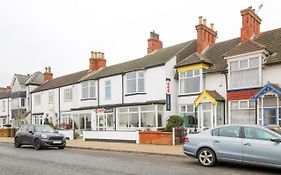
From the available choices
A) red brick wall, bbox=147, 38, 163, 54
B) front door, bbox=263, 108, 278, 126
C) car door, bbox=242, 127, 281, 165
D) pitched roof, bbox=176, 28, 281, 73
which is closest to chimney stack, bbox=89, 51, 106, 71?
red brick wall, bbox=147, 38, 163, 54

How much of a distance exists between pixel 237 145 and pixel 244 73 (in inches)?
437

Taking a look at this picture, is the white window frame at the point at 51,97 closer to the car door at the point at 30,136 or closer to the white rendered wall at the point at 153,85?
the white rendered wall at the point at 153,85

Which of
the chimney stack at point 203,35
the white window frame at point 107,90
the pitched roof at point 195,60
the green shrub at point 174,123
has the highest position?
the chimney stack at point 203,35

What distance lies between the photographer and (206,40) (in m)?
27.8

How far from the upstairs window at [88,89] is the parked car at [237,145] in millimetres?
22405

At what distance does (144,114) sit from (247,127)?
16.3 metres

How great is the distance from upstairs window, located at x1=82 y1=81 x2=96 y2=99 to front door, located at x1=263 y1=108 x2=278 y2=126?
59.9ft

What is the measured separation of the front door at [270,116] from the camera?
64.5ft

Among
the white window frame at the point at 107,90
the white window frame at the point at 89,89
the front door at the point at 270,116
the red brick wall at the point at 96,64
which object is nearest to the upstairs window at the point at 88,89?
the white window frame at the point at 89,89

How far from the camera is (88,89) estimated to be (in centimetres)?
3447

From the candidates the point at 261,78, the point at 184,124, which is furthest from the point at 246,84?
the point at 184,124

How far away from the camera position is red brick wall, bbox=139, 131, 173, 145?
20.4 meters

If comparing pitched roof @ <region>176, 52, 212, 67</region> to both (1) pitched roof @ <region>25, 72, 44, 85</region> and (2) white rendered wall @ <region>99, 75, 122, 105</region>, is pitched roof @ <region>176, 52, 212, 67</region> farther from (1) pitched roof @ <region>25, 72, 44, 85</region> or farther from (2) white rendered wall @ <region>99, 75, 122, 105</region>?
(1) pitched roof @ <region>25, 72, 44, 85</region>

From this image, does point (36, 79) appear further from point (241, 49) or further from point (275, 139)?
point (275, 139)
